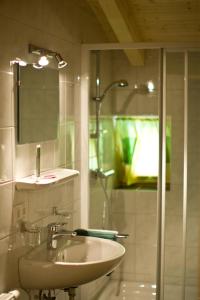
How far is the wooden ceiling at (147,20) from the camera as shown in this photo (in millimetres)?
A: 3557

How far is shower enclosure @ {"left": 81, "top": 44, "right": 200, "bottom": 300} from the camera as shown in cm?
351

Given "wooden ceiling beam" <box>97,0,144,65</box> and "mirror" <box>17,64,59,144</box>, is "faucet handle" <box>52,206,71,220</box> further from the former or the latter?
"wooden ceiling beam" <box>97,0,144,65</box>

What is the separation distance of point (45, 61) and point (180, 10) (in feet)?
4.63

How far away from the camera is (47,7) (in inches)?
119

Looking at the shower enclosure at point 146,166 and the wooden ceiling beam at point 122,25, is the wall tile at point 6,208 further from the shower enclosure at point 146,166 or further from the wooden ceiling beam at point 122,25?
the wooden ceiling beam at point 122,25

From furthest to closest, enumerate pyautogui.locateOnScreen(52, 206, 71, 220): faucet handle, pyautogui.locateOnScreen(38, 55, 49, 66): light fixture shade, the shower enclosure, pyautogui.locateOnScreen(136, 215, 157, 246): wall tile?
pyautogui.locateOnScreen(136, 215, 157, 246): wall tile < the shower enclosure < pyautogui.locateOnScreen(52, 206, 71, 220): faucet handle < pyautogui.locateOnScreen(38, 55, 49, 66): light fixture shade

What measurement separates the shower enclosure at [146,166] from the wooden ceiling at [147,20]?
0.16 meters

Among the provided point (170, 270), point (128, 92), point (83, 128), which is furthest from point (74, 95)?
point (170, 270)

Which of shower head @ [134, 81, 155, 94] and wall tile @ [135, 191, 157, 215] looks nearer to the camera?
shower head @ [134, 81, 155, 94]

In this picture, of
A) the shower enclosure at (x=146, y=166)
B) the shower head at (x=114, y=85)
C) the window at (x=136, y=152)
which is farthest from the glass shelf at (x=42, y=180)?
the window at (x=136, y=152)

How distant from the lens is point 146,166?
4.11m

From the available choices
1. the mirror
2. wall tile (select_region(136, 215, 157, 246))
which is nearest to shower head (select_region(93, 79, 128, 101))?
the mirror

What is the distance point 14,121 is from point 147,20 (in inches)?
68.9

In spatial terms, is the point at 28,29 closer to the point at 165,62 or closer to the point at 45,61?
the point at 45,61
